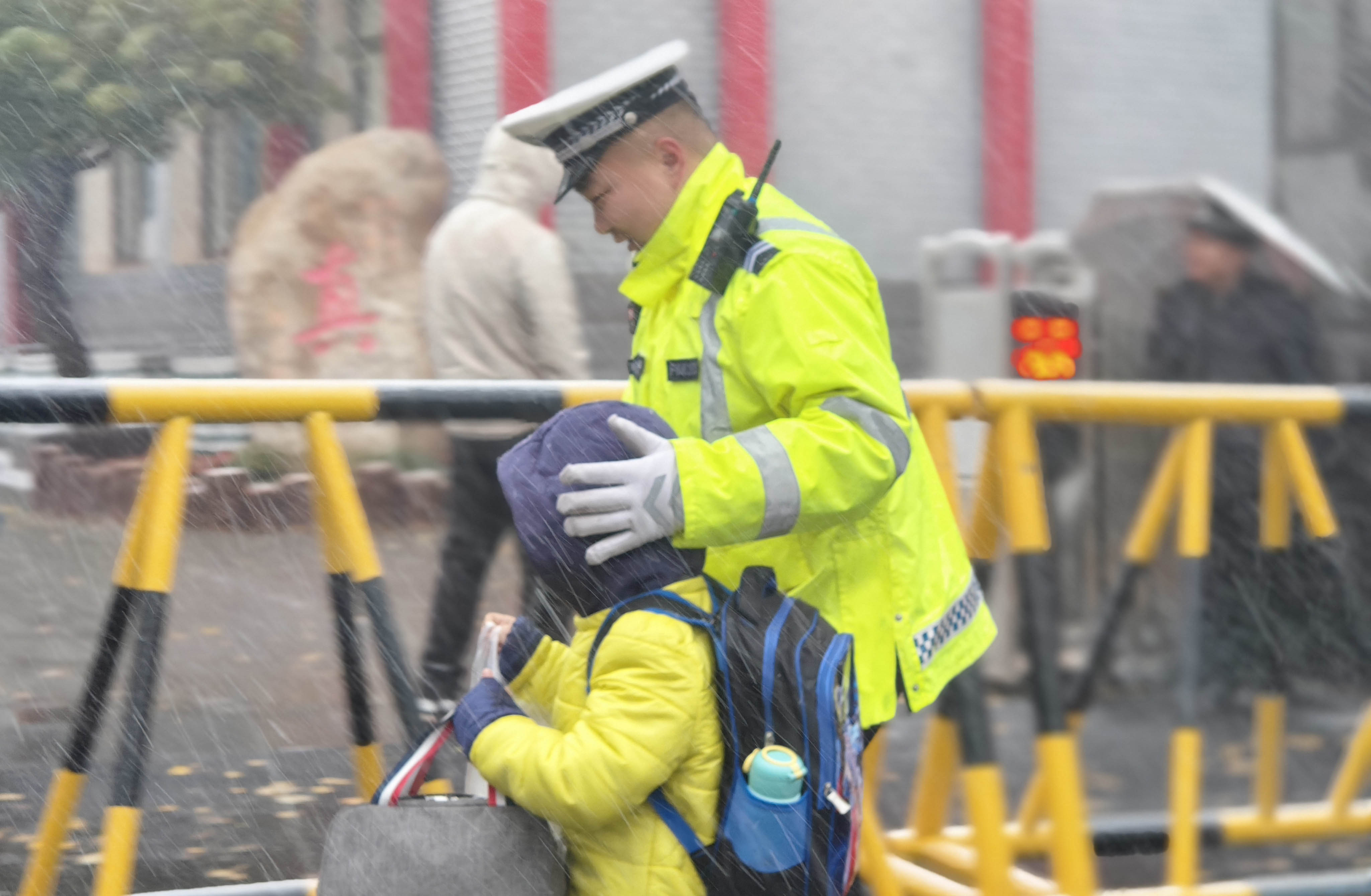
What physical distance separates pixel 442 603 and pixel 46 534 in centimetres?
779

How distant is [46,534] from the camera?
1191 cm

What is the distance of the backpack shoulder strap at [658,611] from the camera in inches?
92.4

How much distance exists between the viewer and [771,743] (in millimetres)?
2342

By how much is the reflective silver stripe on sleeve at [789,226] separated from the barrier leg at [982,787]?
4.37ft

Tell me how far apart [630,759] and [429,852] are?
32 centimetres

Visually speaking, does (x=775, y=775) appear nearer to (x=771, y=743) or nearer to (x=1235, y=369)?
Result: (x=771, y=743)

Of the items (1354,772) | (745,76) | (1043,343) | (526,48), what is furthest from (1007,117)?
(1043,343)

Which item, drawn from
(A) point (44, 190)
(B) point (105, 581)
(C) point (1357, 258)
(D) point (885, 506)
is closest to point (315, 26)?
(A) point (44, 190)

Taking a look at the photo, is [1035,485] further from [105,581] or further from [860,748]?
[105,581]

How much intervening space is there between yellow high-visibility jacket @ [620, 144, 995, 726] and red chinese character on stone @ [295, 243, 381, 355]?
8997mm

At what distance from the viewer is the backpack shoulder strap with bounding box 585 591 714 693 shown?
92.4 inches

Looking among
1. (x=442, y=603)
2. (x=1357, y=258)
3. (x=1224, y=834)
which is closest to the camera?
(x=1224, y=834)

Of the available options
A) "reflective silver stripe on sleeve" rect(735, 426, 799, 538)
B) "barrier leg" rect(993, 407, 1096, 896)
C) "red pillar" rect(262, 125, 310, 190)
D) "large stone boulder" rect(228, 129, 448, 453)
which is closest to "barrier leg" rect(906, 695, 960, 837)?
"barrier leg" rect(993, 407, 1096, 896)

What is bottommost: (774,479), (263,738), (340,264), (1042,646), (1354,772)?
(263,738)
